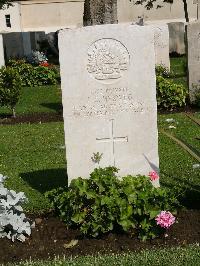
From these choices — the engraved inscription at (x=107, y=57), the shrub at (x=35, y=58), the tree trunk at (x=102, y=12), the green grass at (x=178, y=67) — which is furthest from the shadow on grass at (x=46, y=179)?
the shrub at (x=35, y=58)

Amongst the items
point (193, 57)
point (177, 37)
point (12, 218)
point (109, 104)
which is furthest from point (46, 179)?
point (177, 37)

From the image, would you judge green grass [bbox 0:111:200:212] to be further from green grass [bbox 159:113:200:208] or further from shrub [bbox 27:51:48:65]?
shrub [bbox 27:51:48:65]

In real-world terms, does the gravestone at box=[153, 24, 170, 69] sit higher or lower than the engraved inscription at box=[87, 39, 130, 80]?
lower

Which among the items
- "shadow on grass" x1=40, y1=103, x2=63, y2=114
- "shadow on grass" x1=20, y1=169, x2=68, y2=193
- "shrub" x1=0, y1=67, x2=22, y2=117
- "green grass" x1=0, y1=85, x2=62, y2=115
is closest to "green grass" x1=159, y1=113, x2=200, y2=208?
"shadow on grass" x1=20, y1=169, x2=68, y2=193

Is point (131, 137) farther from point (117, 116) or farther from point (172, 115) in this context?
point (172, 115)

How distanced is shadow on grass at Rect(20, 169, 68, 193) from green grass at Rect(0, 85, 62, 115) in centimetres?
665

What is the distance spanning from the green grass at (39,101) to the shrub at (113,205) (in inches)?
351

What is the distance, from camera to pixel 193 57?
14156mm

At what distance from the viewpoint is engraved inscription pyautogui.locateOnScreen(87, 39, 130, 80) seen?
20.2ft

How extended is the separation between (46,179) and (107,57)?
2.32m

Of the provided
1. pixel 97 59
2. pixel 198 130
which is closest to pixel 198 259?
pixel 97 59

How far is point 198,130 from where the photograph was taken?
10891mm

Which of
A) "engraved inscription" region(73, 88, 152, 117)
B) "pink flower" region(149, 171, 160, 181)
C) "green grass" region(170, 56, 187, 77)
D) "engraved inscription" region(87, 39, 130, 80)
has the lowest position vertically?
"green grass" region(170, 56, 187, 77)

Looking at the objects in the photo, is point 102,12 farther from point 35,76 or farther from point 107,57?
point 107,57
